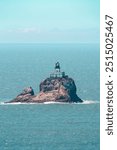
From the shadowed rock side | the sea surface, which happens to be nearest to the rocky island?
the shadowed rock side

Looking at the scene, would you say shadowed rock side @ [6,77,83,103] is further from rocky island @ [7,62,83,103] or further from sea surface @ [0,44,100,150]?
sea surface @ [0,44,100,150]

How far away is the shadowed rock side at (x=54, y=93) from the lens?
95438 mm

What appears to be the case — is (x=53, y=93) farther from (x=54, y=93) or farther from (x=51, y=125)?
(x=51, y=125)

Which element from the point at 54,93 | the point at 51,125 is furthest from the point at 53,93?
the point at 51,125

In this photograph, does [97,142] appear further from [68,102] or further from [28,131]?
[68,102]

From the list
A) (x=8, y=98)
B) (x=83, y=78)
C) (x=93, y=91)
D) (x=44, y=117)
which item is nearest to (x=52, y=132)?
(x=44, y=117)

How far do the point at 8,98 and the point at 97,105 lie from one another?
1886 cm

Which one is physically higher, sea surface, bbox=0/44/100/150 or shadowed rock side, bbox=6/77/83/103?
shadowed rock side, bbox=6/77/83/103

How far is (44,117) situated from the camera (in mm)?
84812

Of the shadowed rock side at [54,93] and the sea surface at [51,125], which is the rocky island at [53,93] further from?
the sea surface at [51,125]

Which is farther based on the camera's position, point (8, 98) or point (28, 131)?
point (8, 98)

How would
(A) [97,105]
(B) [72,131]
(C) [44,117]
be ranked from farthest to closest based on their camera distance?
(A) [97,105], (C) [44,117], (B) [72,131]

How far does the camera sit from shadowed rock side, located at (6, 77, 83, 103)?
95.4 metres

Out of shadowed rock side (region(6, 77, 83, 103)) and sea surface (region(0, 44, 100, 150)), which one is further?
shadowed rock side (region(6, 77, 83, 103))
